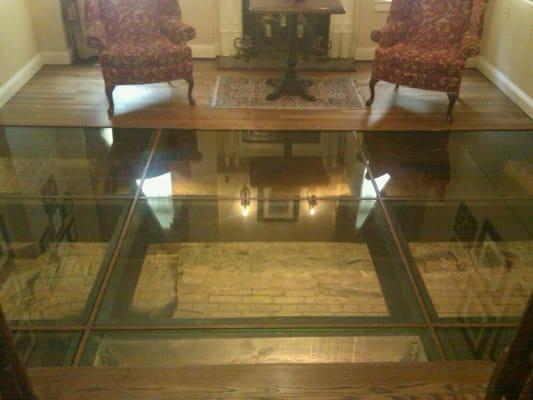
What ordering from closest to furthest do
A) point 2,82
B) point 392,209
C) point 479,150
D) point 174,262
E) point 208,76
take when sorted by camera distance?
point 174,262
point 392,209
point 479,150
point 2,82
point 208,76

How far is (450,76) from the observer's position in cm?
381

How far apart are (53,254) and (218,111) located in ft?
6.43

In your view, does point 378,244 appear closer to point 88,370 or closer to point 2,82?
point 88,370

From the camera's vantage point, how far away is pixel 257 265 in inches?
103

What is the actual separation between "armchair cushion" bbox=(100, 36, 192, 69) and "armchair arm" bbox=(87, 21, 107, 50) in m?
0.06

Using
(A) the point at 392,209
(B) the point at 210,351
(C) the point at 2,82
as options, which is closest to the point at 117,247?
(B) the point at 210,351

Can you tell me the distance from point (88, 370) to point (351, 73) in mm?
4032

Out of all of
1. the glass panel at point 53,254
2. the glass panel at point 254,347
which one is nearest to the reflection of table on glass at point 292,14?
the glass panel at point 53,254

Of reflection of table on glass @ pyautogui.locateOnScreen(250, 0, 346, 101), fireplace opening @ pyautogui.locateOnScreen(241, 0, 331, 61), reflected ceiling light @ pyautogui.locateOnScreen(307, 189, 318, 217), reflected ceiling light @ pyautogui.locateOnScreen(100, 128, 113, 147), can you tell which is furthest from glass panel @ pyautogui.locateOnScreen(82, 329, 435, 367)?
fireplace opening @ pyautogui.locateOnScreen(241, 0, 331, 61)

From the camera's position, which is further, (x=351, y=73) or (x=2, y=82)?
(x=351, y=73)

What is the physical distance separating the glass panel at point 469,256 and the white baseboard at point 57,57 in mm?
3743

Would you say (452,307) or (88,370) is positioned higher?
(88,370)

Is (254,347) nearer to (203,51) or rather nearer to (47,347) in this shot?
(47,347)

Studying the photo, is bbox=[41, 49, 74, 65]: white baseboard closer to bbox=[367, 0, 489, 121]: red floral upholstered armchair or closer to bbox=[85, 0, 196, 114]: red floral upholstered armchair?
bbox=[85, 0, 196, 114]: red floral upholstered armchair
